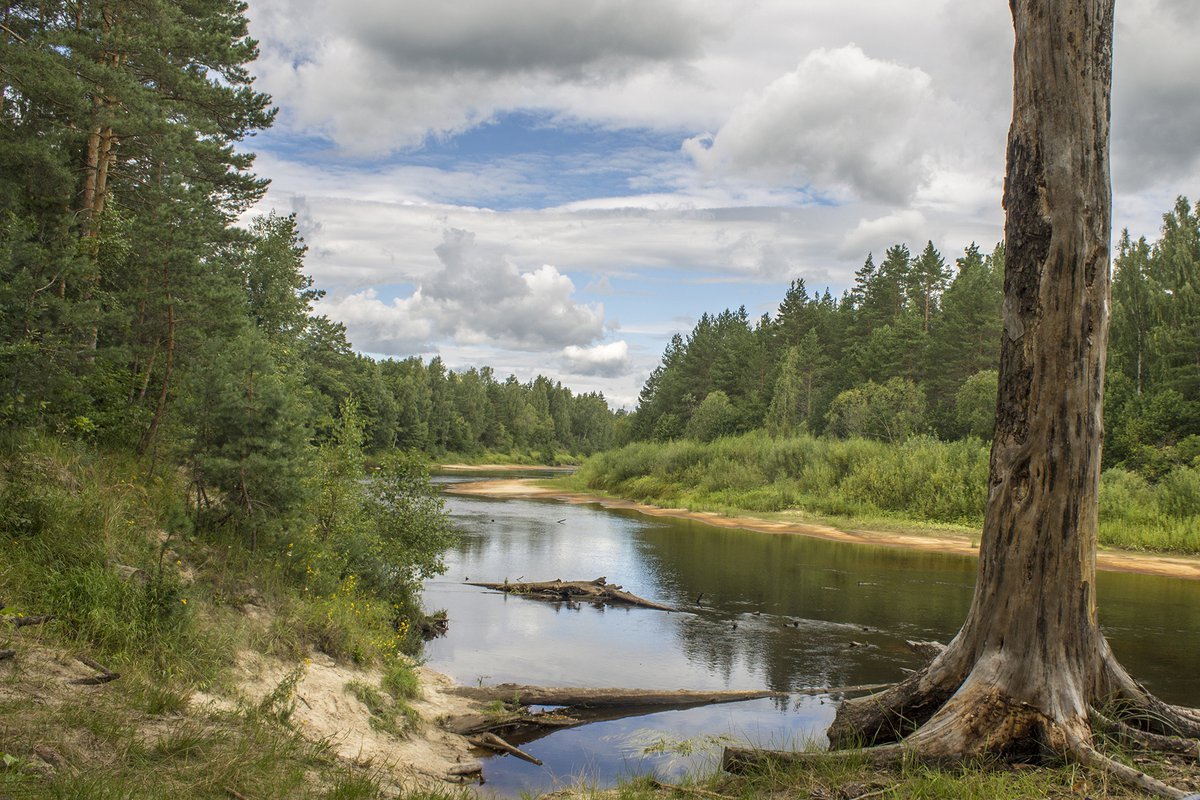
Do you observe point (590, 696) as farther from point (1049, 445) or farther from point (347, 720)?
point (1049, 445)

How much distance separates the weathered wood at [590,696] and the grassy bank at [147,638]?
1.39m

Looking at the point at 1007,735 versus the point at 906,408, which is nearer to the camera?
the point at 1007,735

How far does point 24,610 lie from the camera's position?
7305 mm

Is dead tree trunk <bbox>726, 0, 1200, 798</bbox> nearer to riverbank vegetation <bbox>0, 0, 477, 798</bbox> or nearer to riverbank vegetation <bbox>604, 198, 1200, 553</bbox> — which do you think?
riverbank vegetation <bbox>0, 0, 477, 798</bbox>

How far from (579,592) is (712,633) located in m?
4.37

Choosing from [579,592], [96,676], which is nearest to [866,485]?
[579,592]

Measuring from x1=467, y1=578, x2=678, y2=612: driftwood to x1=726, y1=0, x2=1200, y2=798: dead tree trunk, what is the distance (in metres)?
14.6

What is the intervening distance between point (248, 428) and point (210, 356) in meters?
1.65

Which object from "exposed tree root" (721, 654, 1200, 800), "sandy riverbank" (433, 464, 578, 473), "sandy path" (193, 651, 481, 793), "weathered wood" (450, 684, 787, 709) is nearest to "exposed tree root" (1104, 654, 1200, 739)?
"exposed tree root" (721, 654, 1200, 800)

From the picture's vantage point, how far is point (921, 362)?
58.6 meters

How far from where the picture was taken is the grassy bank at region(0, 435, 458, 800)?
529 cm

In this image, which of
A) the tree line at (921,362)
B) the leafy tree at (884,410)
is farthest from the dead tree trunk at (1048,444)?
the leafy tree at (884,410)

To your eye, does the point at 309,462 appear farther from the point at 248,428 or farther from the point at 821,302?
the point at 821,302

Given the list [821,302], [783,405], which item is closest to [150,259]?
[783,405]
